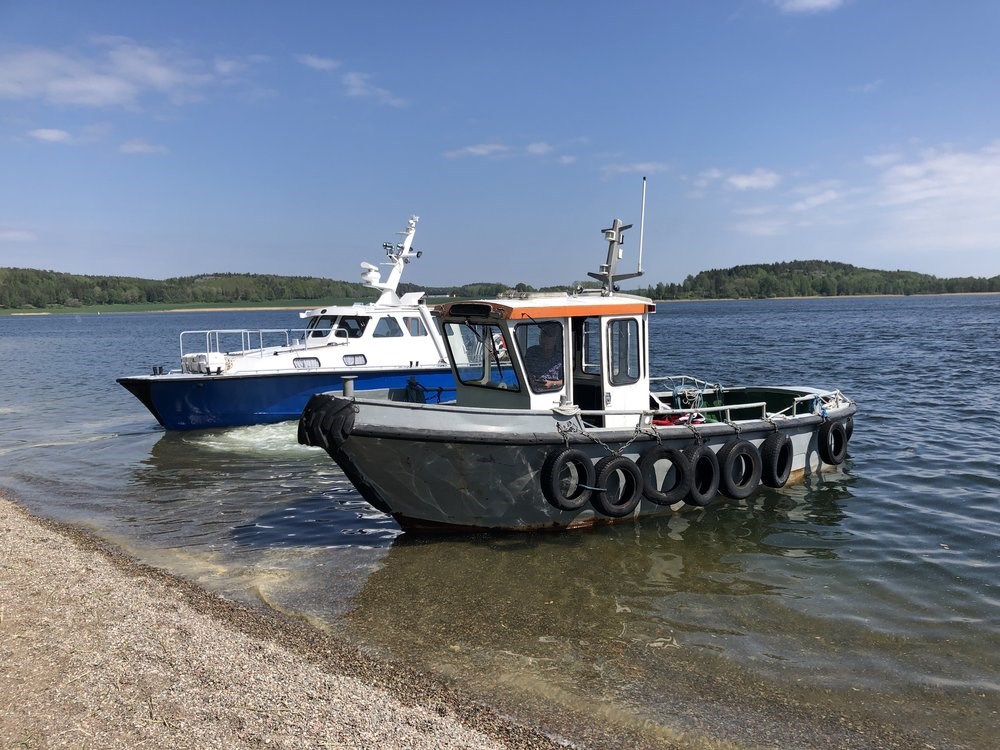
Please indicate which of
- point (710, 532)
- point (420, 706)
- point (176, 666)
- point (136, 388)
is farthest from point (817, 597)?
point (136, 388)

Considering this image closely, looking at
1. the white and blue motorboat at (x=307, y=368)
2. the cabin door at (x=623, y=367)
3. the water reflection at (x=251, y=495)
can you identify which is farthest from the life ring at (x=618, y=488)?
the white and blue motorboat at (x=307, y=368)

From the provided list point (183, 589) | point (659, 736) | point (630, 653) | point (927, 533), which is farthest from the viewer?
point (927, 533)

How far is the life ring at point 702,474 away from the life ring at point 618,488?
719 millimetres

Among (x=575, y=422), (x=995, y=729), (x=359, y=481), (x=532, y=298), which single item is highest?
(x=532, y=298)

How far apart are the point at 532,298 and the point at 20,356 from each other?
4521 cm

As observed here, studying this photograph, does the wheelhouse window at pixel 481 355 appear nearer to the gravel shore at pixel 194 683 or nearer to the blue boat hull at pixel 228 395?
the gravel shore at pixel 194 683

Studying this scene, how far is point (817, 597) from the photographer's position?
723 cm

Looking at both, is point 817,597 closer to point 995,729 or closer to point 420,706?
point 995,729

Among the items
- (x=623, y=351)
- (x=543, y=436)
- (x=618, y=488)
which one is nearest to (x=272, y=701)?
(x=543, y=436)

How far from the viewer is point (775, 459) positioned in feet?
31.5

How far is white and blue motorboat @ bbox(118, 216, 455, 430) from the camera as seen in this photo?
635 inches

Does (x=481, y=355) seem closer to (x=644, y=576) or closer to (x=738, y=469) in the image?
(x=644, y=576)

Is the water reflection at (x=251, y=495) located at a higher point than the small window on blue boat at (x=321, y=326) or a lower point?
lower

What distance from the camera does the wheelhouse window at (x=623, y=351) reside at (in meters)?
9.27
